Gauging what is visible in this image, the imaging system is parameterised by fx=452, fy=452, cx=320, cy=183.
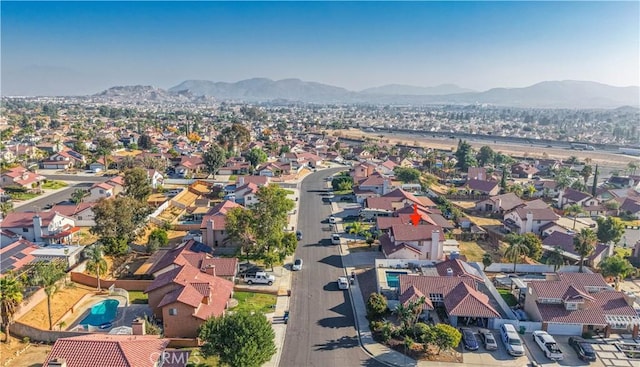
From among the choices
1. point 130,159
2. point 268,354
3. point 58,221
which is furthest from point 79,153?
point 268,354

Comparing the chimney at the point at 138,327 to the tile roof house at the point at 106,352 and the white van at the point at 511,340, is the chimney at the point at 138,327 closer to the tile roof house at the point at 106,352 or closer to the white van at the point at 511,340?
the tile roof house at the point at 106,352

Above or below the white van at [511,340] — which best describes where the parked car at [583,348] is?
below

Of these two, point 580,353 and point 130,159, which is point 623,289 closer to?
point 580,353

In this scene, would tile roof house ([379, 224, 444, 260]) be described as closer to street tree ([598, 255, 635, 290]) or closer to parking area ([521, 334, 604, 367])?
street tree ([598, 255, 635, 290])

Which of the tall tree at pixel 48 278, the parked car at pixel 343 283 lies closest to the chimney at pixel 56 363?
the tall tree at pixel 48 278

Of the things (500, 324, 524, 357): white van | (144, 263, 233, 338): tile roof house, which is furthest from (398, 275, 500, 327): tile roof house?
(144, 263, 233, 338): tile roof house

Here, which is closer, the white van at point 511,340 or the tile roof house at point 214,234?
the white van at point 511,340
